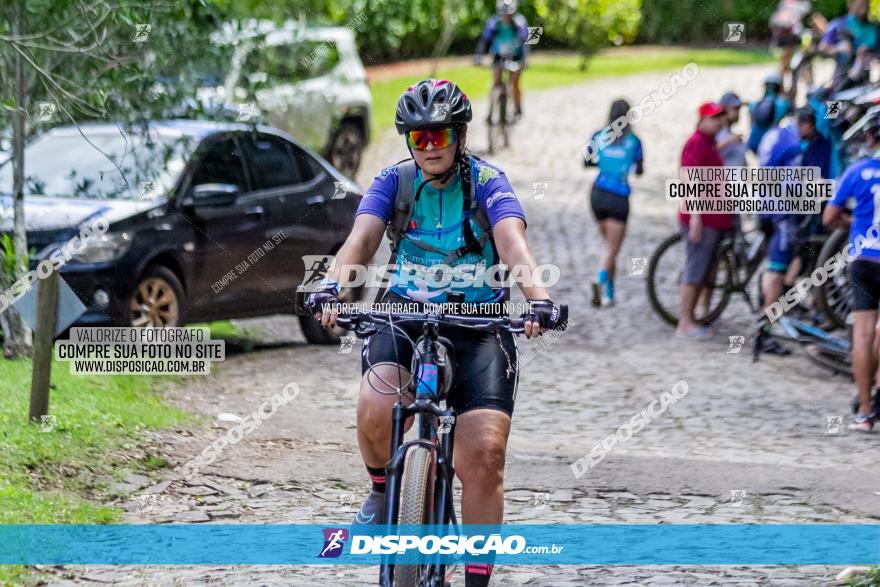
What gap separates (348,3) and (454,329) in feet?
69.0

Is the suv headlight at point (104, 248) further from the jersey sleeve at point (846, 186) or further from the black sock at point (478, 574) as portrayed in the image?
the black sock at point (478, 574)

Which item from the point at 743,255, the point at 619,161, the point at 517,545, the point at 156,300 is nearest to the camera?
the point at 517,545

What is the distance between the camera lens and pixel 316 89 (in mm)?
19953

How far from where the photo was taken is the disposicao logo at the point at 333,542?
6844 millimetres

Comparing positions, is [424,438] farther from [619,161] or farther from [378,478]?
[619,161]

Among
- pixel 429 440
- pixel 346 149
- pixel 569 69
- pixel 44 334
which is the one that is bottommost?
pixel 429 440

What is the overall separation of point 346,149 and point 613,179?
7.50m

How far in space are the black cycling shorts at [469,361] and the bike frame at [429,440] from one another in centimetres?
14

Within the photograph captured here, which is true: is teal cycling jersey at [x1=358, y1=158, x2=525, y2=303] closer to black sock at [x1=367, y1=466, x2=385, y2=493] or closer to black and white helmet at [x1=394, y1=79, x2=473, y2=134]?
black and white helmet at [x1=394, y1=79, x2=473, y2=134]

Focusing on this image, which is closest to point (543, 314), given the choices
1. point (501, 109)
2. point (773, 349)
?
point (773, 349)

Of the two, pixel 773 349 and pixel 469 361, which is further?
pixel 773 349

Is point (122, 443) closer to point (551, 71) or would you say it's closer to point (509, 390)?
point (509, 390)

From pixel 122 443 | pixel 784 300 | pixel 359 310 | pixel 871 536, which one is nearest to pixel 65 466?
pixel 122 443

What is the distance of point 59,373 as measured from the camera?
10.1m
